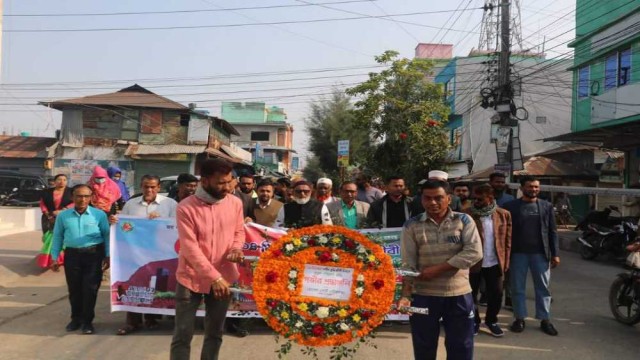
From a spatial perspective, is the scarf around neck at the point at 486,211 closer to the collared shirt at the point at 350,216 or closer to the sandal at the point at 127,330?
the collared shirt at the point at 350,216

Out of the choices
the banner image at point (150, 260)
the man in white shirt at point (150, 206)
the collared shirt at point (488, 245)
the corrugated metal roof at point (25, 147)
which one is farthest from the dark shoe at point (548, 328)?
the corrugated metal roof at point (25, 147)

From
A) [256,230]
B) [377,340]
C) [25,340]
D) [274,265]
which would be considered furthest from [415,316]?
[25,340]

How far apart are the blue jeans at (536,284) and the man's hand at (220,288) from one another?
382 cm

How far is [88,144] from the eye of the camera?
3139cm

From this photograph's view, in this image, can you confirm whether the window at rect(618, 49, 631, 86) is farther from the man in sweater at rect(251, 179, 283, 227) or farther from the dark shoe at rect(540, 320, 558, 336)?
the man in sweater at rect(251, 179, 283, 227)

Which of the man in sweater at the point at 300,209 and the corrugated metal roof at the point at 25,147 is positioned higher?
the corrugated metal roof at the point at 25,147

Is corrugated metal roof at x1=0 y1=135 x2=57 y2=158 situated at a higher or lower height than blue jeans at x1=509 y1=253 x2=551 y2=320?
higher

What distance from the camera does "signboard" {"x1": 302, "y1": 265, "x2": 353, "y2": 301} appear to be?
3.52 m

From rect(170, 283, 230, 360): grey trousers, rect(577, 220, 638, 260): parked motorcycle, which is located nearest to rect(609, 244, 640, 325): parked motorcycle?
rect(170, 283, 230, 360): grey trousers

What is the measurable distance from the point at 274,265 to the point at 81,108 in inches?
1235

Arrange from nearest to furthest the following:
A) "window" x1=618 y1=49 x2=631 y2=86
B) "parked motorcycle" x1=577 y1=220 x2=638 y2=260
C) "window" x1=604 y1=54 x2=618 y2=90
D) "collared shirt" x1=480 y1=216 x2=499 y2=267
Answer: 1. "collared shirt" x1=480 y1=216 x2=499 y2=267
2. "parked motorcycle" x1=577 y1=220 x2=638 y2=260
3. "window" x1=618 y1=49 x2=631 y2=86
4. "window" x1=604 y1=54 x2=618 y2=90

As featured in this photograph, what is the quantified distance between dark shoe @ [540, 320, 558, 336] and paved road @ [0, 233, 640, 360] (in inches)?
3.5

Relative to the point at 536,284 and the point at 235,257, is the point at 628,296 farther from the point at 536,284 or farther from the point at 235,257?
the point at 235,257

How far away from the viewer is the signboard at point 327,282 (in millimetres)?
3523
